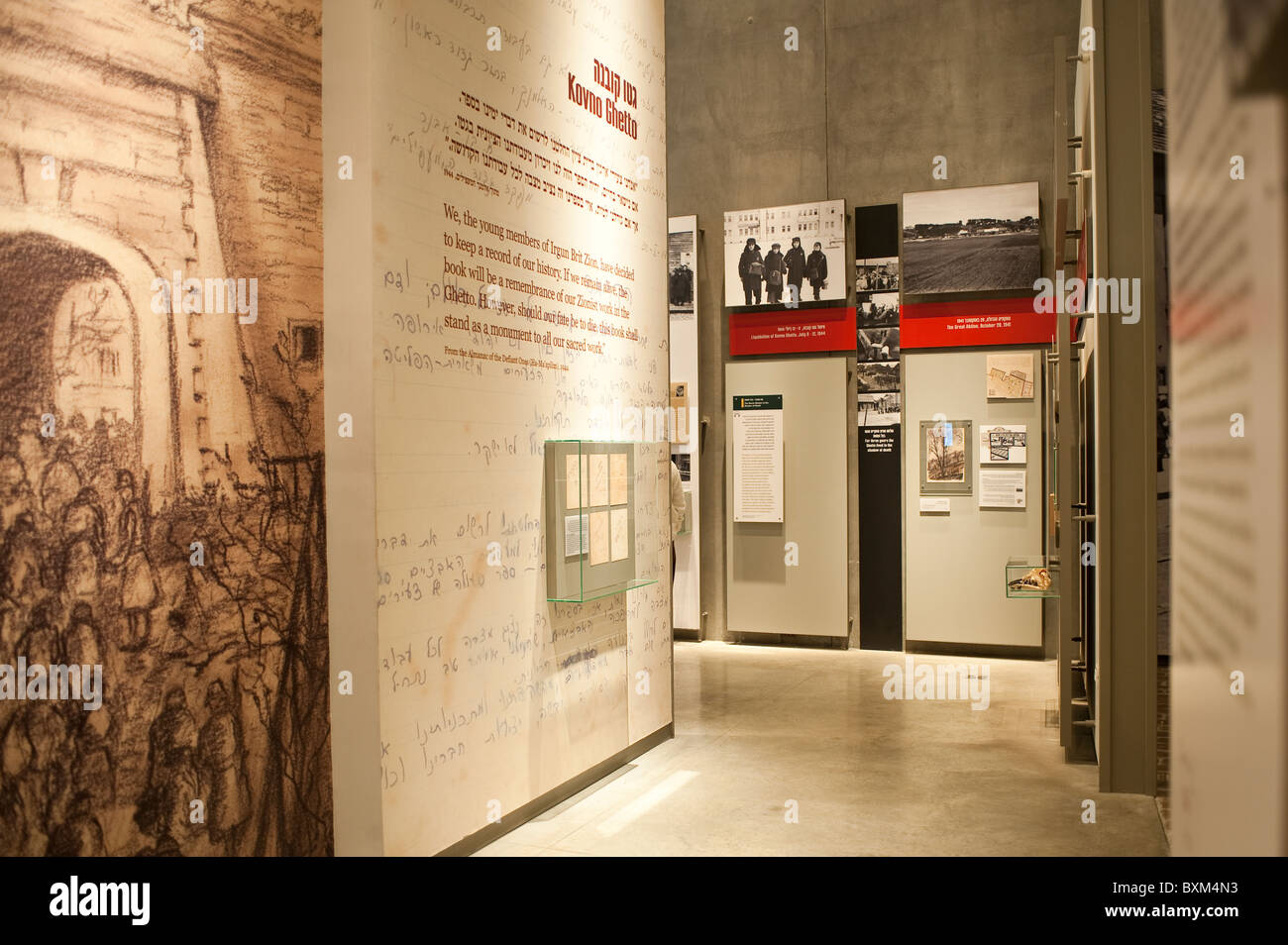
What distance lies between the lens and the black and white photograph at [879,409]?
8.29m

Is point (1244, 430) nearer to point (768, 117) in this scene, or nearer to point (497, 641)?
point (497, 641)

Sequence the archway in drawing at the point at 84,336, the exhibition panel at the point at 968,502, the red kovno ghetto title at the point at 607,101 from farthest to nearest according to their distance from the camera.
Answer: the exhibition panel at the point at 968,502 → the red kovno ghetto title at the point at 607,101 → the archway in drawing at the point at 84,336

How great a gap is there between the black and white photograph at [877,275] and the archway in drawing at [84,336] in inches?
255

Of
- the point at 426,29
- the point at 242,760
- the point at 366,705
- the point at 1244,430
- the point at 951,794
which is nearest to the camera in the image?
the point at 1244,430

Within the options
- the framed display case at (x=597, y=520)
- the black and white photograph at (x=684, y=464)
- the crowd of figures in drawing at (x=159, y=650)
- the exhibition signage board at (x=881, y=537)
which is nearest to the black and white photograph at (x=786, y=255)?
the exhibition signage board at (x=881, y=537)

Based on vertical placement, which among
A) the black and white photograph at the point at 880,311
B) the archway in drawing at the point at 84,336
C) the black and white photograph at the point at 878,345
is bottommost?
the archway in drawing at the point at 84,336

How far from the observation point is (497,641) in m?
4.02

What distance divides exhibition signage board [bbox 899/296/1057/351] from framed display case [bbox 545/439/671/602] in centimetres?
360

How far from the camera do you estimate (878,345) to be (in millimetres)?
8359

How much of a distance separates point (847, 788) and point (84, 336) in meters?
3.65

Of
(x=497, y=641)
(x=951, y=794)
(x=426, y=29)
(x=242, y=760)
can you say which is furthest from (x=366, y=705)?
(x=951, y=794)

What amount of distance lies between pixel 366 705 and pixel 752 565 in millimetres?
5713

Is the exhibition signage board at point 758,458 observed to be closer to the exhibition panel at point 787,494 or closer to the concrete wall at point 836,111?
the exhibition panel at point 787,494

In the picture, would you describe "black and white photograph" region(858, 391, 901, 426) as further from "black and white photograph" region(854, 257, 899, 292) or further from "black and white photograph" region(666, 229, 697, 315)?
"black and white photograph" region(666, 229, 697, 315)
